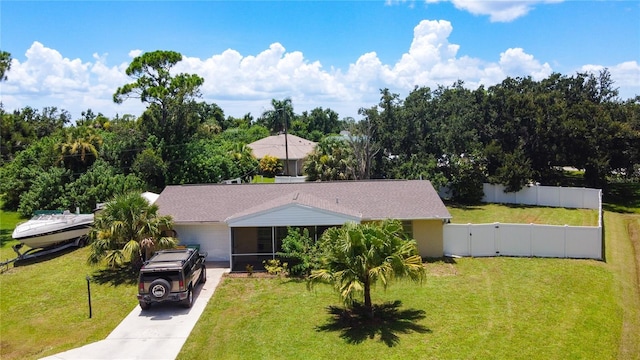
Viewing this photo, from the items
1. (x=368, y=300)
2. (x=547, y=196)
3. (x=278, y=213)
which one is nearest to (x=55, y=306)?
(x=278, y=213)

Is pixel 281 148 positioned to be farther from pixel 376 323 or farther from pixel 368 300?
pixel 376 323

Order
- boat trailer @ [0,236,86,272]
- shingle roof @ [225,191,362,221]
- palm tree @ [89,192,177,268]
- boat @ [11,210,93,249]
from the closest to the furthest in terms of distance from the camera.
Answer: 1. palm tree @ [89,192,177,268]
2. shingle roof @ [225,191,362,221]
3. boat trailer @ [0,236,86,272]
4. boat @ [11,210,93,249]

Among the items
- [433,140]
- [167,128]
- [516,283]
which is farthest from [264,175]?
[516,283]

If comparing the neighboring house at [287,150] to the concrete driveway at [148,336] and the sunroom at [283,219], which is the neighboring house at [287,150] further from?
the concrete driveway at [148,336]

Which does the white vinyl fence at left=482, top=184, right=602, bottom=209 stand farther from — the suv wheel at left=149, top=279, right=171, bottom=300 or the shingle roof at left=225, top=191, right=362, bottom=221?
the suv wheel at left=149, top=279, right=171, bottom=300

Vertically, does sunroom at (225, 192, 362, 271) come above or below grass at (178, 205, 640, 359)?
above

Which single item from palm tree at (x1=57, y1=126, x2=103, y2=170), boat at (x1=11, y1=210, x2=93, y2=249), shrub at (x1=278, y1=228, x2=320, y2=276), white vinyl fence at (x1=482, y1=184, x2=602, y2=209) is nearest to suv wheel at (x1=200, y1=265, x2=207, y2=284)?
shrub at (x1=278, y1=228, x2=320, y2=276)

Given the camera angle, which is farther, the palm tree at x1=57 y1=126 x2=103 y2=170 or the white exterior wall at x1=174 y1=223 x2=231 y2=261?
the palm tree at x1=57 y1=126 x2=103 y2=170

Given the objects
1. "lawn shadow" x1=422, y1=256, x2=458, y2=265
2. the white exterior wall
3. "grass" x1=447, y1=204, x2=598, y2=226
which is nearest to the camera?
"lawn shadow" x1=422, y1=256, x2=458, y2=265
